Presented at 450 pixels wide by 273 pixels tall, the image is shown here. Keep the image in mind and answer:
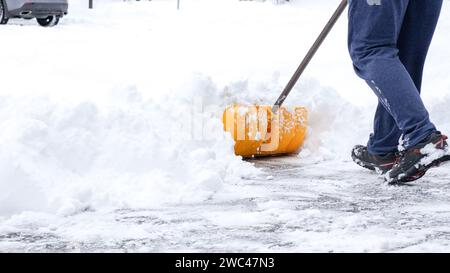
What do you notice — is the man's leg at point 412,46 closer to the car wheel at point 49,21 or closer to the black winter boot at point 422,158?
the black winter boot at point 422,158

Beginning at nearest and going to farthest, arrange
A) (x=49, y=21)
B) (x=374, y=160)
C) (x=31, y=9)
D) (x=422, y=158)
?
(x=422, y=158), (x=374, y=160), (x=31, y=9), (x=49, y=21)

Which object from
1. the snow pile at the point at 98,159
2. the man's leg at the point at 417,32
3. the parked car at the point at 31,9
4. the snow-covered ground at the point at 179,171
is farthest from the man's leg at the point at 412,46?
the parked car at the point at 31,9

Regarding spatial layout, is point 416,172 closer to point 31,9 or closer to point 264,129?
point 264,129

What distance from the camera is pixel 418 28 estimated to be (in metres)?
3.78

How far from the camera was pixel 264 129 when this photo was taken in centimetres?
453

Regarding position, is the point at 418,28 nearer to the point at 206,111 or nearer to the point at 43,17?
the point at 206,111

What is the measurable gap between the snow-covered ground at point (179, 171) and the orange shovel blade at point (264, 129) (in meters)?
0.11

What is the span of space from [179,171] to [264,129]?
1.08 m

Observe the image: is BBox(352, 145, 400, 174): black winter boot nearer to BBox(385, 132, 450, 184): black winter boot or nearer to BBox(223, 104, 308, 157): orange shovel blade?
BBox(385, 132, 450, 184): black winter boot

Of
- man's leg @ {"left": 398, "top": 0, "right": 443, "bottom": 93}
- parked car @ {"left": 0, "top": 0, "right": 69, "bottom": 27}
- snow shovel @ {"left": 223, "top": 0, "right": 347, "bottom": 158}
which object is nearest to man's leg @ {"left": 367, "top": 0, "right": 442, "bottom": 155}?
man's leg @ {"left": 398, "top": 0, "right": 443, "bottom": 93}

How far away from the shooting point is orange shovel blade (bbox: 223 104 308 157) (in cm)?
446

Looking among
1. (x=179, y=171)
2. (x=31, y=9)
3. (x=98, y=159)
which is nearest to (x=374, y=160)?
(x=179, y=171)

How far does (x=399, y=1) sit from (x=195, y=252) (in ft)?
5.37
